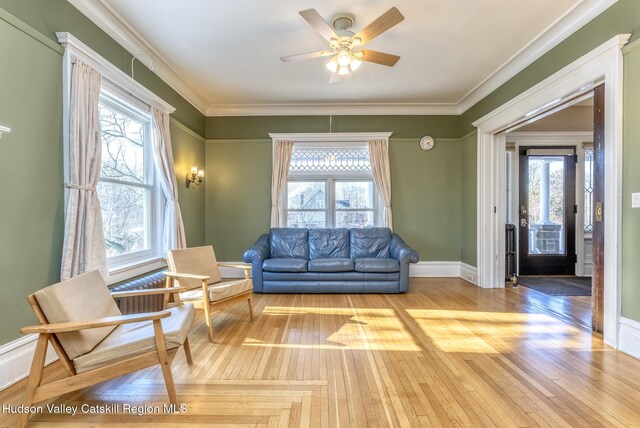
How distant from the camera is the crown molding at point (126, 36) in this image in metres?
2.66

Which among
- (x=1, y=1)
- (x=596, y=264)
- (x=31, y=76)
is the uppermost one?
(x=1, y=1)

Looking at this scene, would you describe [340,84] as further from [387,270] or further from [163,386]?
[163,386]

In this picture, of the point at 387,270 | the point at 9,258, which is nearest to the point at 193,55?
the point at 9,258

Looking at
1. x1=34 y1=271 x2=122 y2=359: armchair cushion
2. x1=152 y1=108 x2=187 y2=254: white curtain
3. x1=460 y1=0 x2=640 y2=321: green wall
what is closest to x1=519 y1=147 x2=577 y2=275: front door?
x1=460 y1=0 x2=640 y2=321: green wall

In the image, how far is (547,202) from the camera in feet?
18.2

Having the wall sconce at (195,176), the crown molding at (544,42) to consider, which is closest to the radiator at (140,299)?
the wall sconce at (195,176)

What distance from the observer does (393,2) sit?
2672 millimetres

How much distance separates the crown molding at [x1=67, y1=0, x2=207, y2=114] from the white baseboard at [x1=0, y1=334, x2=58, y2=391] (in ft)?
8.68

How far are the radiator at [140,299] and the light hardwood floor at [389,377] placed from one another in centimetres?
52

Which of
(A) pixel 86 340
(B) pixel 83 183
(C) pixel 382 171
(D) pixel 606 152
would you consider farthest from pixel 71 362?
(C) pixel 382 171

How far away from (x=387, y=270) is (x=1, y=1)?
441 cm

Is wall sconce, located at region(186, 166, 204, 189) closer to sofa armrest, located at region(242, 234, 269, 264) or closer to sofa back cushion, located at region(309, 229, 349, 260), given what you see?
sofa armrest, located at region(242, 234, 269, 264)

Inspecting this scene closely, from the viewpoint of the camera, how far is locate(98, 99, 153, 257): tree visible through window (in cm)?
310

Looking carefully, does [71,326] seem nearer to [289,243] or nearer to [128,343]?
[128,343]
